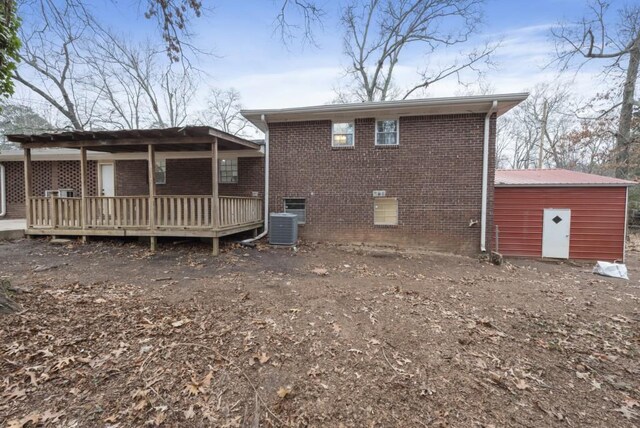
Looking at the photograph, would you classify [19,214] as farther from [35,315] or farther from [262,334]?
[262,334]

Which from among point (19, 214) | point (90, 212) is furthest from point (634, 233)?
point (19, 214)

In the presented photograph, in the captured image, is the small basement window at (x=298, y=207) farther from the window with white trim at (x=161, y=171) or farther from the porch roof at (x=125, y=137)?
the window with white trim at (x=161, y=171)

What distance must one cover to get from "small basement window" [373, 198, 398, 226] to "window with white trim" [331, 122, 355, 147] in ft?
7.20

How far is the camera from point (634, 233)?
15508 mm

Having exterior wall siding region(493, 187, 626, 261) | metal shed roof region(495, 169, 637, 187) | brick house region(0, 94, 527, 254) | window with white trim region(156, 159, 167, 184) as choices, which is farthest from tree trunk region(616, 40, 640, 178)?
window with white trim region(156, 159, 167, 184)

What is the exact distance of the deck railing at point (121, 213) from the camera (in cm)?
767

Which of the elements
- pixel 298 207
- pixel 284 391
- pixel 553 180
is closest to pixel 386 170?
pixel 298 207

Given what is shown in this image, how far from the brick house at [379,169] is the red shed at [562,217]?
1388 millimetres

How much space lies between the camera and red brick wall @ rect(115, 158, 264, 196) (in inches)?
400

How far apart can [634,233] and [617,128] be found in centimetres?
620

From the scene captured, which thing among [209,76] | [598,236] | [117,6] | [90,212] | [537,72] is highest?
[537,72]

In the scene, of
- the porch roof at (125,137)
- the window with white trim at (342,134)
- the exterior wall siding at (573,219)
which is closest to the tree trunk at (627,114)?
the exterior wall siding at (573,219)

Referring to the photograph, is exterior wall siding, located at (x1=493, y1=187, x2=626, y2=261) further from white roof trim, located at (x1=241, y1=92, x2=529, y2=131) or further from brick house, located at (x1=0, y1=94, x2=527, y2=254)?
white roof trim, located at (x1=241, y1=92, x2=529, y2=131)

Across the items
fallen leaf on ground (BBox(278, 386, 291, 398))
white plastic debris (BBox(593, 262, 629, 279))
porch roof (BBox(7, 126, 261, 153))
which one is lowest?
white plastic debris (BBox(593, 262, 629, 279))
